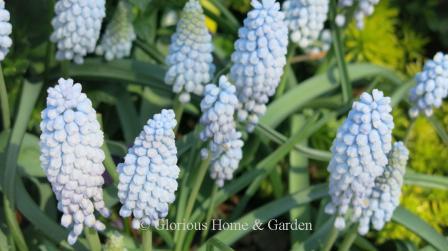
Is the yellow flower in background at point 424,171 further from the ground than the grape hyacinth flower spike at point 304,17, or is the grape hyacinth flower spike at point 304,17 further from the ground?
the grape hyacinth flower spike at point 304,17

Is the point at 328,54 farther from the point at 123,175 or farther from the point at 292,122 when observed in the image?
the point at 123,175

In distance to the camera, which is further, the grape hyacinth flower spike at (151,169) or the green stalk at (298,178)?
the green stalk at (298,178)

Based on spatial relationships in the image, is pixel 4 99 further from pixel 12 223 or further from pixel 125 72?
pixel 125 72

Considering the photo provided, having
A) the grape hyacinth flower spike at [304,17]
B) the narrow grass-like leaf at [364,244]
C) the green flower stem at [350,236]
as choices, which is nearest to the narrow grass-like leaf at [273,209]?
the narrow grass-like leaf at [364,244]

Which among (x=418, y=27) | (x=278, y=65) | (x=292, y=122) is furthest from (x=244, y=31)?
(x=418, y=27)

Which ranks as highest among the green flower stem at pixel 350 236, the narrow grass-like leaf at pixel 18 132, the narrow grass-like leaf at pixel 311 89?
the narrow grass-like leaf at pixel 311 89

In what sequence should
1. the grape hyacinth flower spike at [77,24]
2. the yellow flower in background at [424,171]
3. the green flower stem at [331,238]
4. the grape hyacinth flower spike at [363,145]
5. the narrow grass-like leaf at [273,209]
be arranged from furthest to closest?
the yellow flower in background at [424,171]
the narrow grass-like leaf at [273,209]
the grape hyacinth flower spike at [77,24]
the green flower stem at [331,238]
the grape hyacinth flower spike at [363,145]

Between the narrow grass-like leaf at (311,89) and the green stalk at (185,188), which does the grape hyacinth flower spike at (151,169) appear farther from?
the narrow grass-like leaf at (311,89)
